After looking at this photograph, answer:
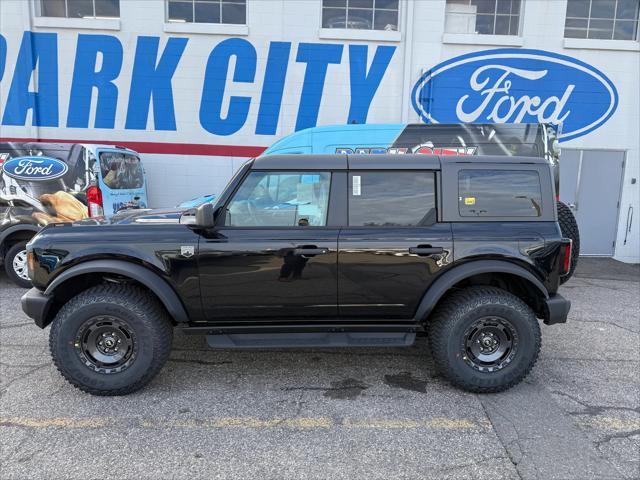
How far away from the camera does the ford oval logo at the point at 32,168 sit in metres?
6.04

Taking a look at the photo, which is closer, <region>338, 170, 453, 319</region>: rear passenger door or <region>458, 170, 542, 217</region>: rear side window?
<region>338, 170, 453, 319</region>: rear passenger door

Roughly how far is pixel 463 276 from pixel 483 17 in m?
7.96

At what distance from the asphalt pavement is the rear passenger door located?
0.70 meters

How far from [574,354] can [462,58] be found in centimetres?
663

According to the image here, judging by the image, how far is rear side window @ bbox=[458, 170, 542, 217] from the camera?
3.48 m

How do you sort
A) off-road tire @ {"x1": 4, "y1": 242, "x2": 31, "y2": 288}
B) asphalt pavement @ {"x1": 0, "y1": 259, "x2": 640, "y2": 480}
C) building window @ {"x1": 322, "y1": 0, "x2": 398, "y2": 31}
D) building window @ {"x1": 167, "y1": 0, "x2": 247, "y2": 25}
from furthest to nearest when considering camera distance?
building window @ {"x1": 322, "y1": 0, "x2": 398, "y2": 31}, building window @ {"x1": 167, "y1": 0, "x2": 247, "y2": 25}, off-road tire @ {"x1": 4, "y1": 242, "x2": 31, "y2": 288}, asphalt pavement @ {"x1": 0, "y1": 259, "x2": 640, "y2": 480}

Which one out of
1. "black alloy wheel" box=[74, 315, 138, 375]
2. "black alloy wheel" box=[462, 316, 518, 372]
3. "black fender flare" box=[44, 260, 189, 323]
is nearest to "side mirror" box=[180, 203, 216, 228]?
"black fender flare" box=[44, 260, 189, 323]

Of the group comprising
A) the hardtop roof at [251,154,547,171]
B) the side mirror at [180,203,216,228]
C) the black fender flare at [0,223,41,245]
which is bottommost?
the black fender flare at [0,223,41,245]

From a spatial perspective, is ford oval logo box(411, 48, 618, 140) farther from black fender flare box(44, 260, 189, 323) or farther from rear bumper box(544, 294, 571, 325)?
black fender flare box(44, 260, 189, 323)

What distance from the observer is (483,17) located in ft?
30.4

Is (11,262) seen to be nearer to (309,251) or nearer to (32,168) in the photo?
(32,168)

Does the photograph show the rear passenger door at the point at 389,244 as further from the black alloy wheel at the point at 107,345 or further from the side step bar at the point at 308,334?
the black alloy wheel at the point at 107,345

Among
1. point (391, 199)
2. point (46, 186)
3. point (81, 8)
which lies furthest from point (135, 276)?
point (81, 8)

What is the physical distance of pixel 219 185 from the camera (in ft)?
30.0
